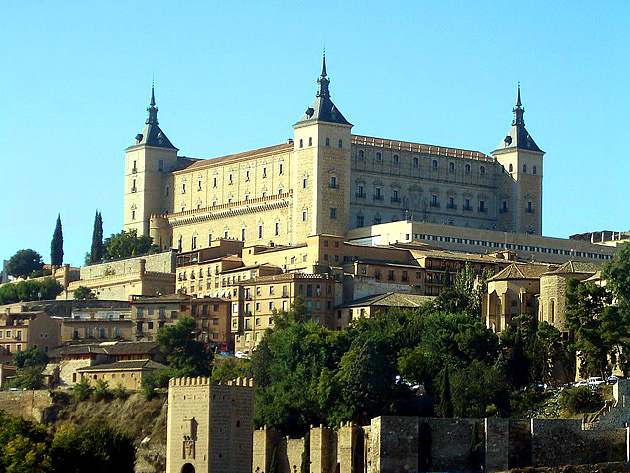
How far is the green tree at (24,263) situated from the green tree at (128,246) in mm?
8176

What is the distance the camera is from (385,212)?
421 ft

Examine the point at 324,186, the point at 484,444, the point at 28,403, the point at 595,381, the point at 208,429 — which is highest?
the point at 324,186

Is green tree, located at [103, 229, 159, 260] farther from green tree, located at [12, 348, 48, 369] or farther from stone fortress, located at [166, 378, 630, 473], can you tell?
stone fortress, located at [166, 378, 630, 473]

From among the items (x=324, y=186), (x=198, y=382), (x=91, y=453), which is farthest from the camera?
(x=324, y=186)

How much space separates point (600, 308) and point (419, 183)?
155 ft

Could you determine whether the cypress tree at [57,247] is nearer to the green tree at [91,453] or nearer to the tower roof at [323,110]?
the tower roof at [323,110]

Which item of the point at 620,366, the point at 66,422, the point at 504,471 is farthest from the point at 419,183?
the point at 504,471

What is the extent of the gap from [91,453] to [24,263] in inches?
2737

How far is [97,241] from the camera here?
137000 millimetres

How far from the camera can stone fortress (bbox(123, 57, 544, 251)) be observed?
123625 mm

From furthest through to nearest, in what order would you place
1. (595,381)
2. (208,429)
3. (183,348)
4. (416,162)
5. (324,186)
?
1. (416,162)
2. (324,186)
3. (183,348)
4. (595,381)
5. (208,429)

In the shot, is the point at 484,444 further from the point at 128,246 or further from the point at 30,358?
the point at 128,246

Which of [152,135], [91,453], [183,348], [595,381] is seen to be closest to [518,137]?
[152,135]

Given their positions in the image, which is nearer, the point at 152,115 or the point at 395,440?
the point at 395,440
